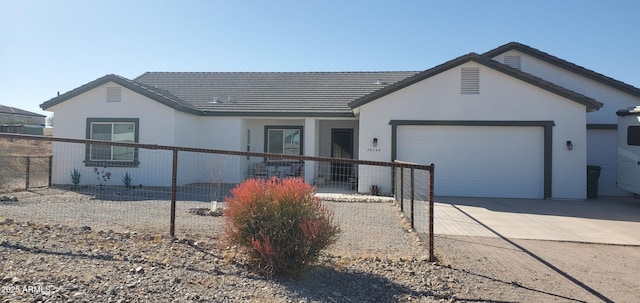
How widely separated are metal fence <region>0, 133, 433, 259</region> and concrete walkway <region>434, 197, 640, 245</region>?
108 centimetres

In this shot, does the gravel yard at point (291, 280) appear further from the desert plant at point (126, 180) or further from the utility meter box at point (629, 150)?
the desert plant at point (126, 180)

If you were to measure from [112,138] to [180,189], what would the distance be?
369 centimetres

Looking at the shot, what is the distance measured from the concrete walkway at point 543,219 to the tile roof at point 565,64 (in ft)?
14.7

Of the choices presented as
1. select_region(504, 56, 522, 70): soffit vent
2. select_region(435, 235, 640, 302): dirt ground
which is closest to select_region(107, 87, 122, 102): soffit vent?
select_region(435, 235, 640, 302): dirt ground

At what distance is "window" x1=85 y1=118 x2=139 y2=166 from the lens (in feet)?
50.2

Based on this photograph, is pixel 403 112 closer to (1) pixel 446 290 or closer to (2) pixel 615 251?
(2) pixel 615 251

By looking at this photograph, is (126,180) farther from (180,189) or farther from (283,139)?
(283,139)

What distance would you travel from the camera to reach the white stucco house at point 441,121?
1367cm

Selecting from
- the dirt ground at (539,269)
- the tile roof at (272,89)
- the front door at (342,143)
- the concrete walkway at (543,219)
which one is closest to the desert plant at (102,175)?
the tile roof at (272,89)

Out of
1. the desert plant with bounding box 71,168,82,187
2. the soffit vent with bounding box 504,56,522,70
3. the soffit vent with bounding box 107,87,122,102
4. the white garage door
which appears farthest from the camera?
the soffit vent with bounding box 504,56,522,70

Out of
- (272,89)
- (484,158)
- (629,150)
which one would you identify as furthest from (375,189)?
(272,89)

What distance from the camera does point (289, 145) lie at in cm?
1862

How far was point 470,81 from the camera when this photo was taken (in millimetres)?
13969

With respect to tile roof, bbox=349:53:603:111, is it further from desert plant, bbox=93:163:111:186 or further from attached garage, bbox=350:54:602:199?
desert plant, bbox=93:163:111:186
